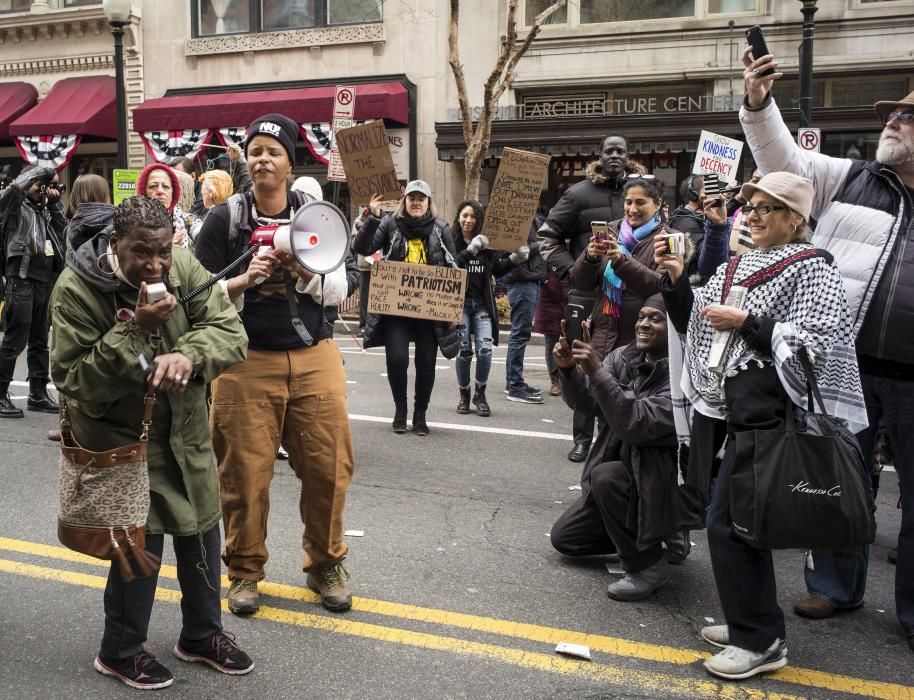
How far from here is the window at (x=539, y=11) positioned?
1719 cm

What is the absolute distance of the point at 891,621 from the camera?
3961mm

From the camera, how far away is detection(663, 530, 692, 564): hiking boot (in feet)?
14.3

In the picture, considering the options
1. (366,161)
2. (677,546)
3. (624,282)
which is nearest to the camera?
(677,546)

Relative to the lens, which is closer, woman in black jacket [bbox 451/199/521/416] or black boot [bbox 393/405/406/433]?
black boot [bbox 393/405/406/433]

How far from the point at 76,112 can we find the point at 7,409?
13.2m

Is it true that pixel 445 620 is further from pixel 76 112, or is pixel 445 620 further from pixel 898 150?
pixel 76 112

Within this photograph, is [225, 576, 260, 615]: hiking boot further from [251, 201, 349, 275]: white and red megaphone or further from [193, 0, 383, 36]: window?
[193, 0, 383, 36]: window

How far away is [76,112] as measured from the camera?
1912cm

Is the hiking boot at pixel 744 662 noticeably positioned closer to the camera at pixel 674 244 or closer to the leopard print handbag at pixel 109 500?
the camera at pixel 674 244

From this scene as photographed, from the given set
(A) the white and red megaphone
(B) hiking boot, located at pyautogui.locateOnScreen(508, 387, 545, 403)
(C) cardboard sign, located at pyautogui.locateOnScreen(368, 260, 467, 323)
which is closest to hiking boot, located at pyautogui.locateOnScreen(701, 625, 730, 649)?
(A) the white and red megaphone

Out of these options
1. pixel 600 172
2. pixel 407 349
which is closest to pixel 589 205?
pixel 600 172

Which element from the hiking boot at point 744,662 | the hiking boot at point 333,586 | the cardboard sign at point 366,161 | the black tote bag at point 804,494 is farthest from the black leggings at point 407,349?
the black tote bag at point 804,494

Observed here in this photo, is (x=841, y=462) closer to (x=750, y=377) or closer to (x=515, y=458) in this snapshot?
(x=750, y=377)

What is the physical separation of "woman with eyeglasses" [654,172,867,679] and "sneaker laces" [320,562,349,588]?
5.05 feet
